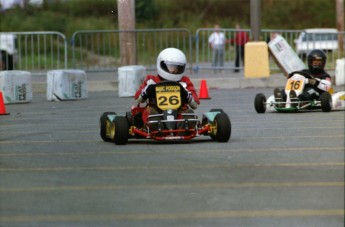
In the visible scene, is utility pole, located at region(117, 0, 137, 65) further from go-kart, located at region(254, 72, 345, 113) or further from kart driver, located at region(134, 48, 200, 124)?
kart driver, located at region(134, 48, 200, 124)

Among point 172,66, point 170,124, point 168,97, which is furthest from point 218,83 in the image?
point 170,124

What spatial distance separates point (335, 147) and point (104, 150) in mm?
2442

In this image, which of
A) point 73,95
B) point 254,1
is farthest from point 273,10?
point 73,95

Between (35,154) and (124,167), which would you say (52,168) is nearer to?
(124,167)

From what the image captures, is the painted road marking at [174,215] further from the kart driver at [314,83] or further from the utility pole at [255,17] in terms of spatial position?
the utility pole at [255,17]

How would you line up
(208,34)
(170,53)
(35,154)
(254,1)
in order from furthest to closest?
Result: 1. (208,34)
2. (254,1)
3. (170,53)
4. (35,154)

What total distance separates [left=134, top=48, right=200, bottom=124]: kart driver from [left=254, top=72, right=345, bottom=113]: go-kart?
4.56 metres

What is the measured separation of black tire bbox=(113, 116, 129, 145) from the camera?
1366cm

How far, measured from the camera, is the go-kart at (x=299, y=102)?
60.7ft

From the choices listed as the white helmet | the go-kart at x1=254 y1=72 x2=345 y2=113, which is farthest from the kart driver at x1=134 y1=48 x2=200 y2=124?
the go-kart at x1=254 y1=72 x2=345 y2=113

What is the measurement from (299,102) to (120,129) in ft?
18.6

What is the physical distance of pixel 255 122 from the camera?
56.5 feet

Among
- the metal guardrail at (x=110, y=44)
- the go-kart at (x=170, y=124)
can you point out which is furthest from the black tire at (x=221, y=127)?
the metal guardrail at (x=110, y=44)

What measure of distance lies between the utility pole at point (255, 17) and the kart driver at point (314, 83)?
8.83 m
